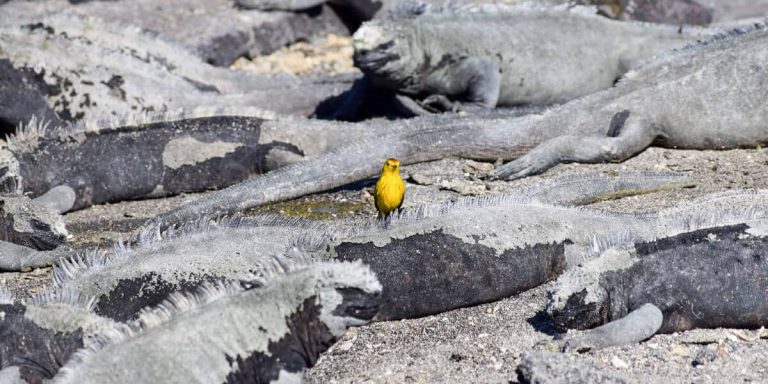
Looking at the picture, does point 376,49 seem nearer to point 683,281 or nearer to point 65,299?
point 683,281

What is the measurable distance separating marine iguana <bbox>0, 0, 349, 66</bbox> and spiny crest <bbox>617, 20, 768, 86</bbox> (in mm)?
3518

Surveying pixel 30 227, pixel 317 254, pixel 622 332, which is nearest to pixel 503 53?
pixel 30 227

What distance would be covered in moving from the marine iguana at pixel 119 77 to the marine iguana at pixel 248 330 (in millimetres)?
3798

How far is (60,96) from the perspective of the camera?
7652 mm

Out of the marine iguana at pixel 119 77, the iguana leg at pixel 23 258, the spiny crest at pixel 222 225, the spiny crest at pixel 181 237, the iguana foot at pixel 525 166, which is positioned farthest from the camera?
the marine iguana at pixel 119 77

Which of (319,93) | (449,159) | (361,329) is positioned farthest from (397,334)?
(319,93)

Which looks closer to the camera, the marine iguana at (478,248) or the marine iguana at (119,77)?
the marine iguana at (478,248)

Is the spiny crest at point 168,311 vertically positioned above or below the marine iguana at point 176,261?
above

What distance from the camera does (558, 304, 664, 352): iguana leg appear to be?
449 cm

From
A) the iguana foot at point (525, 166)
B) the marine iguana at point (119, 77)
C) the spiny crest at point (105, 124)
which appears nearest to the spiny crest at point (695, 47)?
the iguana foot at point (525, 166)

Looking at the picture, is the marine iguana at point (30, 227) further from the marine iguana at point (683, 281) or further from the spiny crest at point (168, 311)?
the marine iguana at point (683, 281)

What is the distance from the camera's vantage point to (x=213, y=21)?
9805 millimetres

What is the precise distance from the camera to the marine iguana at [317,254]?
4.67m

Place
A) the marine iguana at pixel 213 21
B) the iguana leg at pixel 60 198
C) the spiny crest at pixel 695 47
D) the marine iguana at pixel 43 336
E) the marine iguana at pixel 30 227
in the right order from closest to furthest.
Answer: the marine iguana at pixel 43 336, the marine iguana at pixel 30 227, the iguana leg at pixel 60 198, the spiny crest at pixel 695 47, the marine iguana at pixel 213 21
